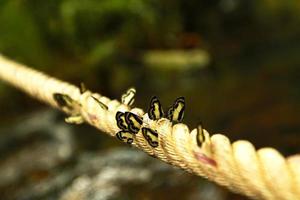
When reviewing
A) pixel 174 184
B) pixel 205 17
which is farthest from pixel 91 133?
pixel 205 17

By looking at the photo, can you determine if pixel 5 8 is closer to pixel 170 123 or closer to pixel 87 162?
pixel 87 162

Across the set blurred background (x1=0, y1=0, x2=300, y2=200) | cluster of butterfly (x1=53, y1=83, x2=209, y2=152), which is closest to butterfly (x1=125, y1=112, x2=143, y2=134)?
cluster of butterfly (x1=53, y1=83, x2=209, y2=152)

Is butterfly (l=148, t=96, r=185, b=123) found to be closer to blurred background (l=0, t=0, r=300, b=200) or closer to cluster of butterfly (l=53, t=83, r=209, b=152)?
cluster of butterfly (l=53, t=83, r=209, b=152)

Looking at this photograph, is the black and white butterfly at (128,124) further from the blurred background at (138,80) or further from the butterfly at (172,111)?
the blurred background at (138,80)

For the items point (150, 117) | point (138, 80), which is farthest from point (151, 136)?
point (138, 80)

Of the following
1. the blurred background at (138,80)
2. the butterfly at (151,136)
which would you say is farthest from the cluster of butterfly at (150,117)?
the blurred background at (138,80)
